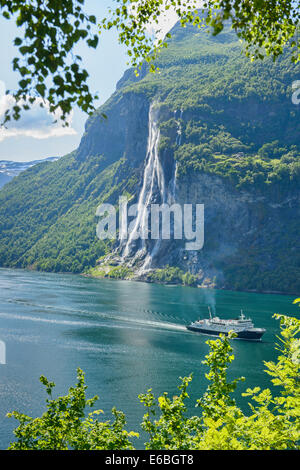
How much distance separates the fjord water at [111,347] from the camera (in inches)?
1278

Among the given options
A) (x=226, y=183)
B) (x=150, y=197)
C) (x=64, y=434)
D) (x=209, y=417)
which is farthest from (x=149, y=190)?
(x=209, y=417)

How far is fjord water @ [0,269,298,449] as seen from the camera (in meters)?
32.5

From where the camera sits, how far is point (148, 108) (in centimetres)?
19812

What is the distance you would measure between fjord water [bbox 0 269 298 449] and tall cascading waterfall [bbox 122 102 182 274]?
61233mm

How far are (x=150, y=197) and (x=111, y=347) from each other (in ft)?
357

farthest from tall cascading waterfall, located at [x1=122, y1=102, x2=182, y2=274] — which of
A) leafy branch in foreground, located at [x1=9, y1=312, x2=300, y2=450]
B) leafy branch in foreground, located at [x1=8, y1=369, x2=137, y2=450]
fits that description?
leafy branch in foreground, located at [x1=9, y1=312, x2=300, y2=450]

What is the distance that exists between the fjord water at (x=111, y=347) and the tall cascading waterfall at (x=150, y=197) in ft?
201

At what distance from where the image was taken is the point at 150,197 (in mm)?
153000

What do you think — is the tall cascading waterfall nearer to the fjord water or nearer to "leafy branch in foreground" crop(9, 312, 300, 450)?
the fjord water

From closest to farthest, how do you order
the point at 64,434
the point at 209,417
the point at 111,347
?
the point at 209,417 → the point at 64,434 → the point at 111,347

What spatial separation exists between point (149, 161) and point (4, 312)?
113971 millimetres

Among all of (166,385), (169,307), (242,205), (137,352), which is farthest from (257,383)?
(242,205)

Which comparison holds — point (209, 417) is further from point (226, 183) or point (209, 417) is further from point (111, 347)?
point (226, 183)

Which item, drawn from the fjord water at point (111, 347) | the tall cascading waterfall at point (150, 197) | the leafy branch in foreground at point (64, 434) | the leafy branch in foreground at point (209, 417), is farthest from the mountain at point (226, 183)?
the leafy branch in foreground at point (64, 434)
